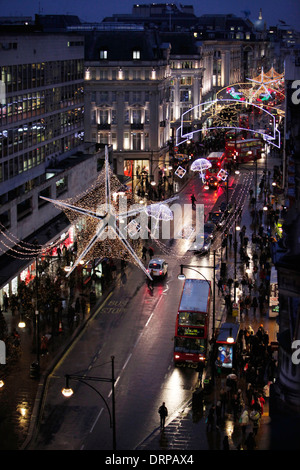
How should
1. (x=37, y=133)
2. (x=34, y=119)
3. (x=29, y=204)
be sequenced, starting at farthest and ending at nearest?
(x=37, y=133), (x=34, y=119), (x=29, y=204)

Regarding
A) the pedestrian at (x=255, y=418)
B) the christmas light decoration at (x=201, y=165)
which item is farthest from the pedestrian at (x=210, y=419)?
the christmas light decoration at (x=201, y=165)

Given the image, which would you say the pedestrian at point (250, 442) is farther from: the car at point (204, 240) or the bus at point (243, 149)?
the bus at point (243, 149)

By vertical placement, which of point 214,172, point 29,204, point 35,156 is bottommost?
point 214,172

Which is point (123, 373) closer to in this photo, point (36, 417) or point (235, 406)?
point (36, 417)

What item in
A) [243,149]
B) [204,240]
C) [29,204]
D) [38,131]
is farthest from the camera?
[243,149]

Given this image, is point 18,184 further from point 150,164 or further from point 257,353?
point 150,164

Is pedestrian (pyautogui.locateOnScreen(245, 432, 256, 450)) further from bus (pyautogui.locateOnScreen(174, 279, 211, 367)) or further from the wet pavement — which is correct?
bus (pyautogui.locateOnScreen(174, 279, 211, 367))

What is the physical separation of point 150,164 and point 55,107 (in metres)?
27.1

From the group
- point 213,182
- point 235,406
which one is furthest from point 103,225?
point 213,182

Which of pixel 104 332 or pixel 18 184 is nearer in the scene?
pixel 104 332

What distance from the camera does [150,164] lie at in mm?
82938

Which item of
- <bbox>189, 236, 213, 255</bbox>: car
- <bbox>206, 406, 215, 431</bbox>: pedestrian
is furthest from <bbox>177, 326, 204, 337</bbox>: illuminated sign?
<bbox>189, 236, 213, 255</bbox>: car

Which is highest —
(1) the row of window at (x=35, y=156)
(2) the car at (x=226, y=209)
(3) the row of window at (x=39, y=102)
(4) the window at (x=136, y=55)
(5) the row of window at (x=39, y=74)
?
(4) the window at (x=136, y=55)
